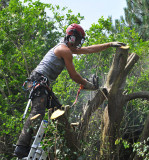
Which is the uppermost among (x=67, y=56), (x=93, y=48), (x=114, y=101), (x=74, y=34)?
(x=74, y=34)

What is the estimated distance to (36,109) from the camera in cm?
345

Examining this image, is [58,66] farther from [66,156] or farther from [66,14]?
[66,14]

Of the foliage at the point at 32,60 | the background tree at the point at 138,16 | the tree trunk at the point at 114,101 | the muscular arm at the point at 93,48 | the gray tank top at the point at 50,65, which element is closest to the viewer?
the gray tank top at the point at 50,65

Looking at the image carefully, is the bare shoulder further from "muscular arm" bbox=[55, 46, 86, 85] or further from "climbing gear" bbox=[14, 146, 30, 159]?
"climbing gear" bbox=[14, 146, 30, 159]

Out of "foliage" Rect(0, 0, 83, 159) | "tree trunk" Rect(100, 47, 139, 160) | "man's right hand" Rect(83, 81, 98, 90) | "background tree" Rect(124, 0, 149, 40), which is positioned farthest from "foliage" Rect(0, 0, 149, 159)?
"background tree" Rect(124, 0, 149, 40)

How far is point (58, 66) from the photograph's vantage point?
12.1ft

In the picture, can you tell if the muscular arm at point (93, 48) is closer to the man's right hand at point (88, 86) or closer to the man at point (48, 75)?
the man at point (48, 75)

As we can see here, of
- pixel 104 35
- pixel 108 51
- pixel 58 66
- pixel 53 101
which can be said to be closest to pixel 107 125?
pixel 53 101

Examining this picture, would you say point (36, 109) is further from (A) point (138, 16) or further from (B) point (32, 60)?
(A) point (138, 16)

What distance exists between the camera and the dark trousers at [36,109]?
10.6ft

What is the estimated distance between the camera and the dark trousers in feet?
10.6

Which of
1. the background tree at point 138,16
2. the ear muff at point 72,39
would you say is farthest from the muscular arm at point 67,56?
the background tree at point 138,16

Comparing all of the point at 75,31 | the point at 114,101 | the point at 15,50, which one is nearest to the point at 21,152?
the point at 75,31

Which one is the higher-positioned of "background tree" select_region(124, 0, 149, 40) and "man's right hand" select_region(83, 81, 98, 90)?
"background tree" select_region(124, 0, 149, 40)
